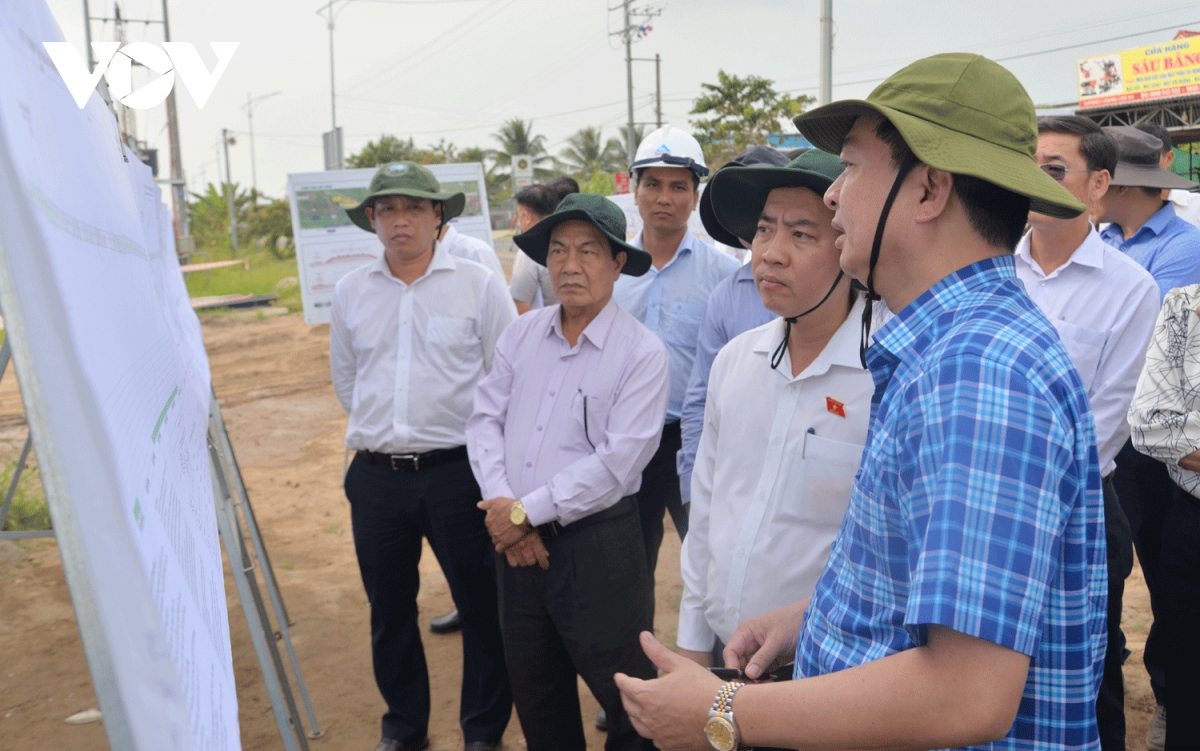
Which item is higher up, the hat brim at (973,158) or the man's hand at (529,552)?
the hat brim at (973,158)

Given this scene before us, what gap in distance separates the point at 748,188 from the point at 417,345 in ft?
5.39

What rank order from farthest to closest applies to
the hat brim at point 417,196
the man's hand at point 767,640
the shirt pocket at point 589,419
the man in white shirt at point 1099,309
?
the hat brim at point 417,196
the shirt pocket at point 589,419
the man in white shirt at point 1099,309
the man's hand at point 767,640

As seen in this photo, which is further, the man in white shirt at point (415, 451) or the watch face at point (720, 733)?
the man in white shirt at point (415, 451)

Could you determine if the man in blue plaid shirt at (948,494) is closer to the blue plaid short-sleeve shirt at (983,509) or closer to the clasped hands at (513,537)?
the blue plaid short-sleeve shirt at (983,509)

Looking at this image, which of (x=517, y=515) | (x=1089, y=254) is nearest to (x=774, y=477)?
(x=517, y=515)

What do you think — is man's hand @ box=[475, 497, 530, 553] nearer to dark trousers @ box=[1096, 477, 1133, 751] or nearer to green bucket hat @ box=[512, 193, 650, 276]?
green bucket hat @ box=[512, 193, 650, 276]

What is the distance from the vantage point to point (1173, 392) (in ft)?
7.95

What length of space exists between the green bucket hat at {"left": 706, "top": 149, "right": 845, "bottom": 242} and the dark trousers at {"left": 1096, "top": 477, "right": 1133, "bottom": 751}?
4.07 ft

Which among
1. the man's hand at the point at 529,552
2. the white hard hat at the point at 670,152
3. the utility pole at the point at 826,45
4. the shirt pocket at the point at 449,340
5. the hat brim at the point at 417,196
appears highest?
the utility pole at the point at 826,45

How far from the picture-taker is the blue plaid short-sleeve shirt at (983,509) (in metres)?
1.02

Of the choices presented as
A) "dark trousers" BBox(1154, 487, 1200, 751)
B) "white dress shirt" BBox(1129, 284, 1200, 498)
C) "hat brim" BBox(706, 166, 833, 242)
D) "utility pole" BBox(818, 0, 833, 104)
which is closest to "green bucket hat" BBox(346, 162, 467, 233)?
"hat brim" BBox(706, 166, 833, 242)

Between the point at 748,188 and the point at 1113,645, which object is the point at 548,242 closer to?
the point at 748,188

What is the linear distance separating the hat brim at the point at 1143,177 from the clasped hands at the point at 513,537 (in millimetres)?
2997

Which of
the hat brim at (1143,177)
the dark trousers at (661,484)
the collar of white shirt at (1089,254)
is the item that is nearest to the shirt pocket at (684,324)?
the dark trousers at (661,484)
